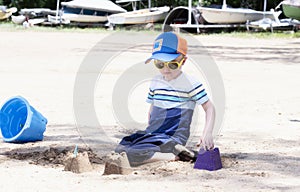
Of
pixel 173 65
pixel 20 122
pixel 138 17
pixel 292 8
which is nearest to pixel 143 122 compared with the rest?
pixel 20 122

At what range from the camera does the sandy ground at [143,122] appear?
3.64 metres

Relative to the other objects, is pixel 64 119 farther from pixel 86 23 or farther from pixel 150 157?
pixel 86 23

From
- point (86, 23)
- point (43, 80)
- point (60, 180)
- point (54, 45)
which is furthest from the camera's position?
point (86, 23)

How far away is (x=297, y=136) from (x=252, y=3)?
32.4 metres

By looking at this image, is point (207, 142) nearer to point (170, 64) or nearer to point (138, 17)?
point (170, 64)

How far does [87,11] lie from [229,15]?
8.61 meters

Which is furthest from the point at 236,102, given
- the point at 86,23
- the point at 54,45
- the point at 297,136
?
the point at 86,23

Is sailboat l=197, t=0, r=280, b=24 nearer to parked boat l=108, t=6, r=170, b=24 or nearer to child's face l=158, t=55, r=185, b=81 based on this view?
parked boat l=108, t=6, r=170, b=24

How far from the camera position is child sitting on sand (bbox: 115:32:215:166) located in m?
4.25

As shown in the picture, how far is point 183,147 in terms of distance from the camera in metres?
4.31

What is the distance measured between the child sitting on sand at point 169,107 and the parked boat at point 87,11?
92.4ft

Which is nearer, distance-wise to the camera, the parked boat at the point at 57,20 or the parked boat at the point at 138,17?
the parked boat at the point at 138,17

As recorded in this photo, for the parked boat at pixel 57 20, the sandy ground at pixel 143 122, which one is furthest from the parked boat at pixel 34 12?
the sandy ground at pixel 143 122

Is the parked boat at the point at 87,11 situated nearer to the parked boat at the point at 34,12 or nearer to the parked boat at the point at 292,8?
the parked boat at the point at 34,12
